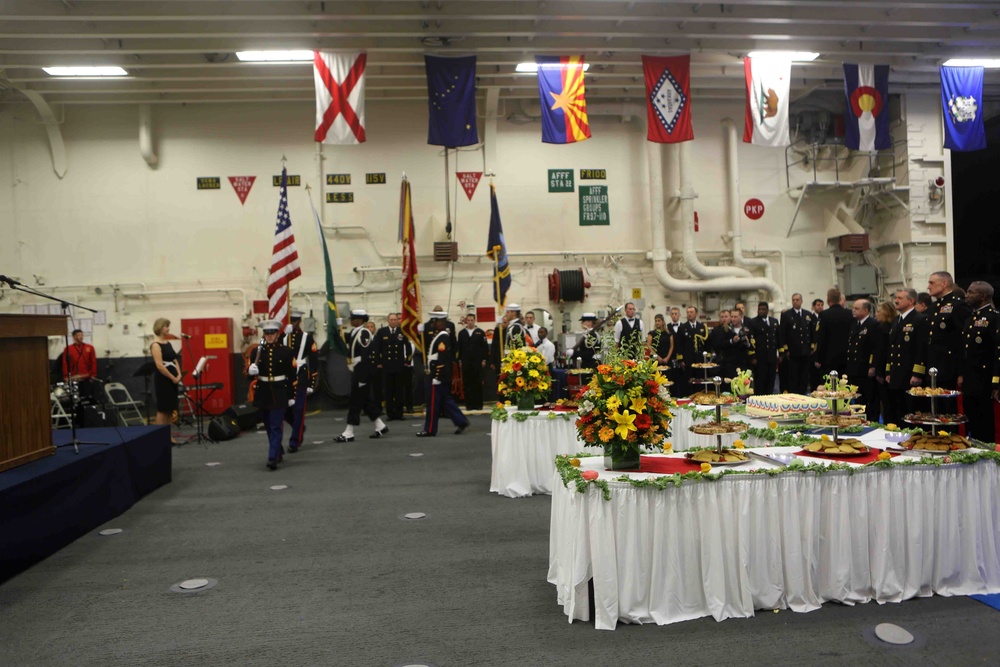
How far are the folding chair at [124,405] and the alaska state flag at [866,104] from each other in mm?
12863

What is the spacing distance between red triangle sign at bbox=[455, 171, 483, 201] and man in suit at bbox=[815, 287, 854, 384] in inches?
289

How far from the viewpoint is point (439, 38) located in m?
11.6

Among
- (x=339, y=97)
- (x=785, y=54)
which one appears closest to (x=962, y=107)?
(x=785, y=54)

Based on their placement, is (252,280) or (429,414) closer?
(429,414)

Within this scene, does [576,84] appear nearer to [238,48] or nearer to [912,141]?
[238,48]

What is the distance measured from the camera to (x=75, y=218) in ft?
47.2

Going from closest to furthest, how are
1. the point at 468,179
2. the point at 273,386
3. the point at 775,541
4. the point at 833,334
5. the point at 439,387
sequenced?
the point at 775,541 < the point at 273,386 < the point at 439,387 < the point at 833,334 < the point at 468,179

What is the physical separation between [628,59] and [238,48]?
6632 mm

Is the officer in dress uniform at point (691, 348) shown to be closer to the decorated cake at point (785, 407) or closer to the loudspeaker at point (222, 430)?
the decorated cake at point (785, 407)

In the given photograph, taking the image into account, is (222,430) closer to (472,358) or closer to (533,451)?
(472,358)

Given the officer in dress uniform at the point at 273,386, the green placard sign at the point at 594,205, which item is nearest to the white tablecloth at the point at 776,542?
the officer in dress uniform at the point at 273,386

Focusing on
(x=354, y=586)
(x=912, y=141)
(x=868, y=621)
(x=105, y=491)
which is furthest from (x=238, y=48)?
(x=912, y=141)

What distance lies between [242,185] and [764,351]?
1059 centimetres

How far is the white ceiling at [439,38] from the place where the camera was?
10.5 meters
